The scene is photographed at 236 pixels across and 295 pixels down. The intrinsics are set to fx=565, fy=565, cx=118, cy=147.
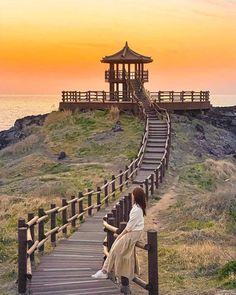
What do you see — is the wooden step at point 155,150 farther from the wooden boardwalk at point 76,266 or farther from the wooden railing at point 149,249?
the wooden railing at point 149,249

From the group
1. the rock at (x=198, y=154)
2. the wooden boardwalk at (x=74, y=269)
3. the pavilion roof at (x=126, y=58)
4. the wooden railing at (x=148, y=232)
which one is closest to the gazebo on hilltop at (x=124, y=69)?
the pavilion roof at (x=126, y=58)

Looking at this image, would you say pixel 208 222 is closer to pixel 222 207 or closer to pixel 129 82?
pixel 222 207

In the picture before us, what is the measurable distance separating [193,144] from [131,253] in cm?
3276

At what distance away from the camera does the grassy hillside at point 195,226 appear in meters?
12.8

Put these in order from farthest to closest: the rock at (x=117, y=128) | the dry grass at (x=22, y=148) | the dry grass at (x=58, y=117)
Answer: the dry grass at (x=58, y=117), the dry grass at (x=22, y=148), the rock at (x=117, y=128)

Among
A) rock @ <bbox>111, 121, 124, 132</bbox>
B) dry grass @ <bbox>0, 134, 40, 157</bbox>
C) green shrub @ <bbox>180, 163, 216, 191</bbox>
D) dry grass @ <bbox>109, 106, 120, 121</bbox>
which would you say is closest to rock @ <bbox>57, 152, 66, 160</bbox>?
rock @ <bbox>111, 121, 124, 132</bbox>

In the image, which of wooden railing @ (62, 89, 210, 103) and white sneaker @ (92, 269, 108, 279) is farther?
wooden railing @ (62, 89, 210, 103)

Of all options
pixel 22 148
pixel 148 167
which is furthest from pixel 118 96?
pixel 148 167

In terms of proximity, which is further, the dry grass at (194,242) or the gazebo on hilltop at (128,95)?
the gazebo on hilltop at (128,95)

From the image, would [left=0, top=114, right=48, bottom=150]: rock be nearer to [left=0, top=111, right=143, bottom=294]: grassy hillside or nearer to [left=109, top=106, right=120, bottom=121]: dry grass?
[left=0, top=111, right=143, bottom=294]: grassy hillside

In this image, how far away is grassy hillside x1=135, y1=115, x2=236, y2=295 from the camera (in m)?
12.8

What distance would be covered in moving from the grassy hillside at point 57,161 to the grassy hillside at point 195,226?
375cm

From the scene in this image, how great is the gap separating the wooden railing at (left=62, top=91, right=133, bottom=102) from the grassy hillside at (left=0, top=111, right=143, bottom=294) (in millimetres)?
2058

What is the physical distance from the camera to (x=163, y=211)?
907 inches
